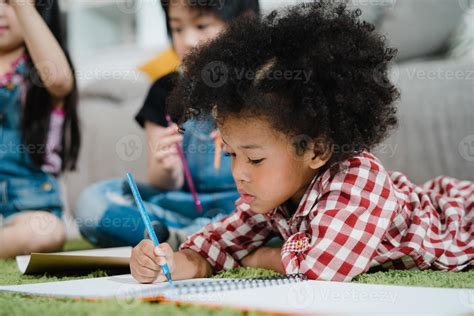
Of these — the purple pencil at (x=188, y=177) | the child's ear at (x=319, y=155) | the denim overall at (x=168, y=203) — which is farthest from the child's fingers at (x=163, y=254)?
the purple pencil at (x=188, y=177)

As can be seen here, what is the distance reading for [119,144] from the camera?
1765 millimetres

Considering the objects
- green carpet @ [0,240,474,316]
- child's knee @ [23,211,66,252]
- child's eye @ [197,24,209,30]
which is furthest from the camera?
child's eye @ [197,24,209,30]

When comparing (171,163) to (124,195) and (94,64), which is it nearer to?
(124,195)

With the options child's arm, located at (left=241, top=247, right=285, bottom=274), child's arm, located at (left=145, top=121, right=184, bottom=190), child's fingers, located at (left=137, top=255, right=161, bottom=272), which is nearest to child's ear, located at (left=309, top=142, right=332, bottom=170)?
child's arm, located at (left=241, top=247, right=285, bottom=274)

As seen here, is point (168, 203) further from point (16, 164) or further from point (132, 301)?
point (132, 301)

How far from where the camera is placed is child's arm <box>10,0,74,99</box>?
114cm

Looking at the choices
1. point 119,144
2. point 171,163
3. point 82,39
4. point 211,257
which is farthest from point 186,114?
point 82,39

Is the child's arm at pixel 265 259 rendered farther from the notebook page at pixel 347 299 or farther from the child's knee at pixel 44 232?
the child's knee at pixel 44 232

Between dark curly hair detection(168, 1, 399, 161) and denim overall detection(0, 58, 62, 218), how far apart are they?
0.60 m

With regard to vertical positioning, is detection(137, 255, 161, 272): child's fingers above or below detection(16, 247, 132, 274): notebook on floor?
above

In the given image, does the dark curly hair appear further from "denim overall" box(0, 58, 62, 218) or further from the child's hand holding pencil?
"denim overall" box(0, 58, 62, 218)

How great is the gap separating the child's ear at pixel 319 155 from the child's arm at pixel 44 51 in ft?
2.22

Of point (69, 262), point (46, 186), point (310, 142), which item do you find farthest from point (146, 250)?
point (46, 186)

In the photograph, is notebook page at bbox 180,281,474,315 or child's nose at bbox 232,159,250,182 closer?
notebook page at bbox 180,281,474,315
